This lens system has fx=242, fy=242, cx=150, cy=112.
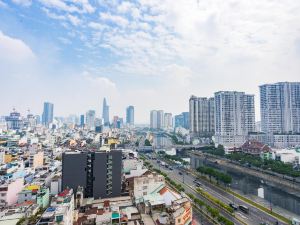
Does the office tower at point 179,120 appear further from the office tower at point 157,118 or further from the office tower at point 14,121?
the office tower at point 14,121

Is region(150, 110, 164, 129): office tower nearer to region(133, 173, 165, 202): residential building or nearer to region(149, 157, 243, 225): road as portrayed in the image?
region(149, 157, 243, 225): road

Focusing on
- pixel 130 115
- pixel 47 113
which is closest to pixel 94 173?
pixel 47 113

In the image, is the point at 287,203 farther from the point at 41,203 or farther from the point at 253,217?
the point at 41,203

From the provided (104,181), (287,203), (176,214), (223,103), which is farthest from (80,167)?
(223,103)

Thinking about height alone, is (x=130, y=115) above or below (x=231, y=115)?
above

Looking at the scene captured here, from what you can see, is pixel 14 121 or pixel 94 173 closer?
pixel 94 173

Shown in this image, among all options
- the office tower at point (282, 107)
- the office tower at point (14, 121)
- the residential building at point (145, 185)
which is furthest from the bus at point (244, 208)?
the office tower at point (14, 121)

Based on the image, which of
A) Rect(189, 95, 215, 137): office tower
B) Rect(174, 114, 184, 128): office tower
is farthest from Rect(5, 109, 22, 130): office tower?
Rect(174, 114, 184, 128): office tower

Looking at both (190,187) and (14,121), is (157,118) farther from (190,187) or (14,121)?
(190,187)
